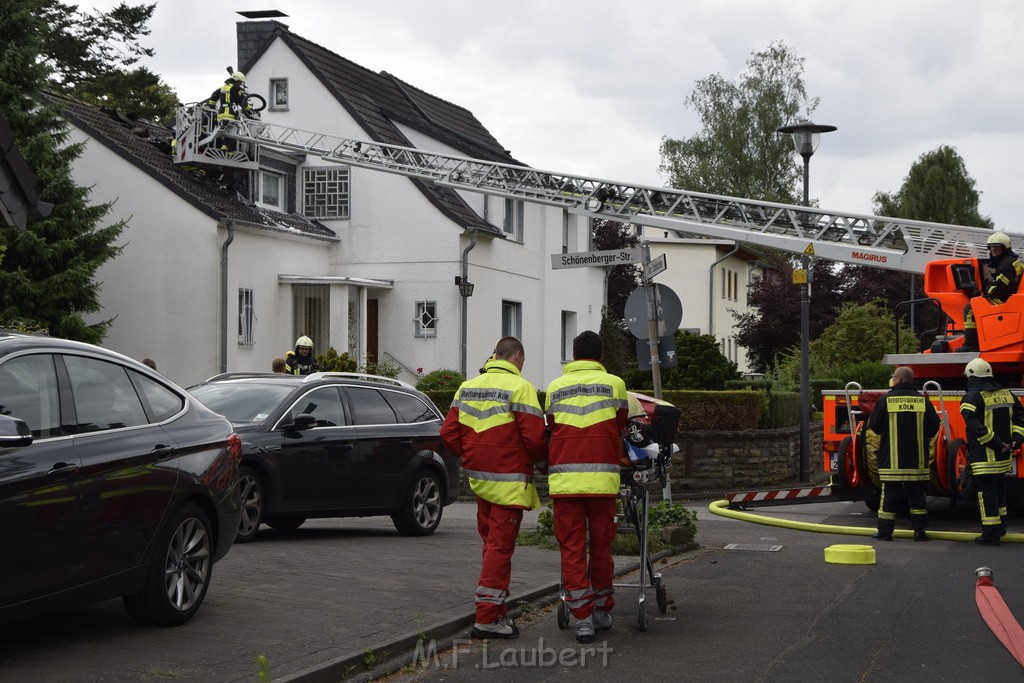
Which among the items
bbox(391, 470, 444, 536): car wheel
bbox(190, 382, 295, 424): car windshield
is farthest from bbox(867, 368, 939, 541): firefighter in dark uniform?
bbox(190, 382, 295, 424): car windshield

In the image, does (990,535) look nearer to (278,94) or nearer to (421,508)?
(421,508)

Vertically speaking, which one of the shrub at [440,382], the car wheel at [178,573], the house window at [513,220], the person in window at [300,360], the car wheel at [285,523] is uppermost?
the house window at [513,220]

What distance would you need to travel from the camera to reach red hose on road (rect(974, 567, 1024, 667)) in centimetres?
783

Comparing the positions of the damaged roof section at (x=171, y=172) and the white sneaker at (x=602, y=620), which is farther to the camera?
the damaged roof section at (x=171, y=172)

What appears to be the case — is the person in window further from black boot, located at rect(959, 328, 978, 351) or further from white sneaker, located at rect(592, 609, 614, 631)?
white sneaker, located at rect(592, 609, 614, 631)

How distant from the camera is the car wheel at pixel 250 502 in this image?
11.7m

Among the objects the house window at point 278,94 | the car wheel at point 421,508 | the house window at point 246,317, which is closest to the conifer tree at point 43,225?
the house window at point 246,317

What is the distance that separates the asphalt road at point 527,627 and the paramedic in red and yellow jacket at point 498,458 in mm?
314

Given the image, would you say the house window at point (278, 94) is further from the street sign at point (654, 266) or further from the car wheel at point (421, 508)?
the street sign at point (654, 266)

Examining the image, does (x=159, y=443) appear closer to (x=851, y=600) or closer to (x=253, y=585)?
(x=253, y=585)

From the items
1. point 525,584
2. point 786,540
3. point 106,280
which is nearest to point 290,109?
point 106,280

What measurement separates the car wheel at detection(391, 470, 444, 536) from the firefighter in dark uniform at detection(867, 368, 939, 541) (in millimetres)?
4787

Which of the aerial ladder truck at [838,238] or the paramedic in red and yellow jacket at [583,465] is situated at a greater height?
the aerial ladder truck at [838,238]

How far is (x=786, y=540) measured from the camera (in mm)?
14125
